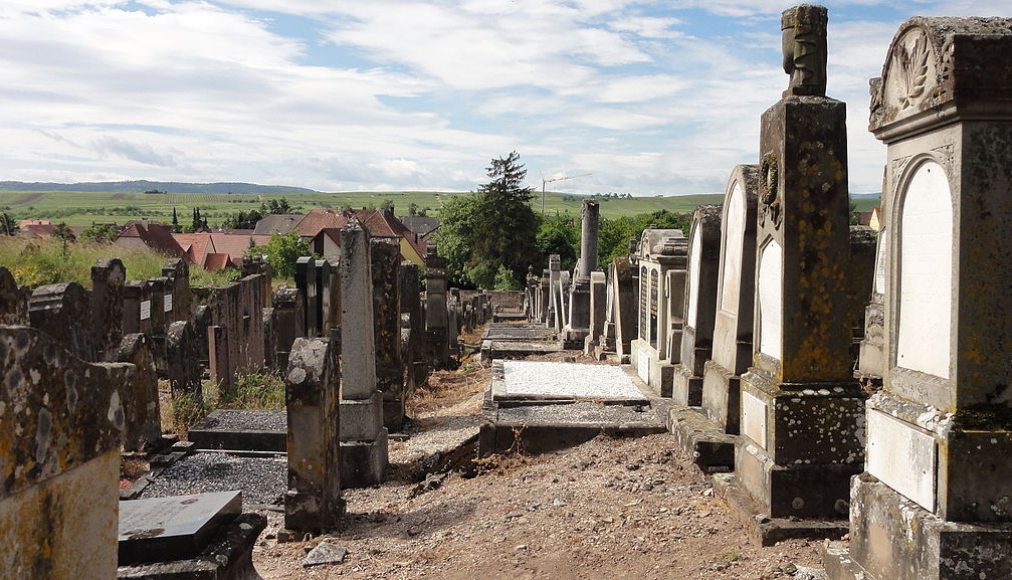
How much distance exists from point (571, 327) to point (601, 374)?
24.8 ft

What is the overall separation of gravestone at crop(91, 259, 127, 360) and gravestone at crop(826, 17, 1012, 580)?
11754 mm

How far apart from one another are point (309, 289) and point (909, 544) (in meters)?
15.8

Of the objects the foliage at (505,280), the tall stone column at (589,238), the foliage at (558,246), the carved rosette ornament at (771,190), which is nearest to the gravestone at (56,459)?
the carved rosette ornament at (771,190)

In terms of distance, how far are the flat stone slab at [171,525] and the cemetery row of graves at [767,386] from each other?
0.05ft

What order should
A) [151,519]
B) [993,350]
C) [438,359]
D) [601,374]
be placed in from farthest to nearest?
[438,359]
[601,374]
[151,519]
[993,350]

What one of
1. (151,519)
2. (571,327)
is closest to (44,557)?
(151,519)

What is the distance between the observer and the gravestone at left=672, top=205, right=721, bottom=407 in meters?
8.58

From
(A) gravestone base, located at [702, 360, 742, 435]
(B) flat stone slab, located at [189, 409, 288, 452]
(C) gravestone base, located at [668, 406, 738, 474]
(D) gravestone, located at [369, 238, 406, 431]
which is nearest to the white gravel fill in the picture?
(D) gravestone, located at [369, 238, 406, 431]

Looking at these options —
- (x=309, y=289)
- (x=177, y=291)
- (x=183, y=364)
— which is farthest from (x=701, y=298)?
(x=309, y=289)

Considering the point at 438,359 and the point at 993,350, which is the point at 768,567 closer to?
the point at 993,350

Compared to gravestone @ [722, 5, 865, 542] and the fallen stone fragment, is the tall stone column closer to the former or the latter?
the fallen stone fragment

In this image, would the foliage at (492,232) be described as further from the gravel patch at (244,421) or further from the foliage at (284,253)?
the gravel patch at (244,421)

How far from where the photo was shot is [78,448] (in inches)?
80.4

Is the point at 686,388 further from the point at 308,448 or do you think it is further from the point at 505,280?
the point at 505,280
